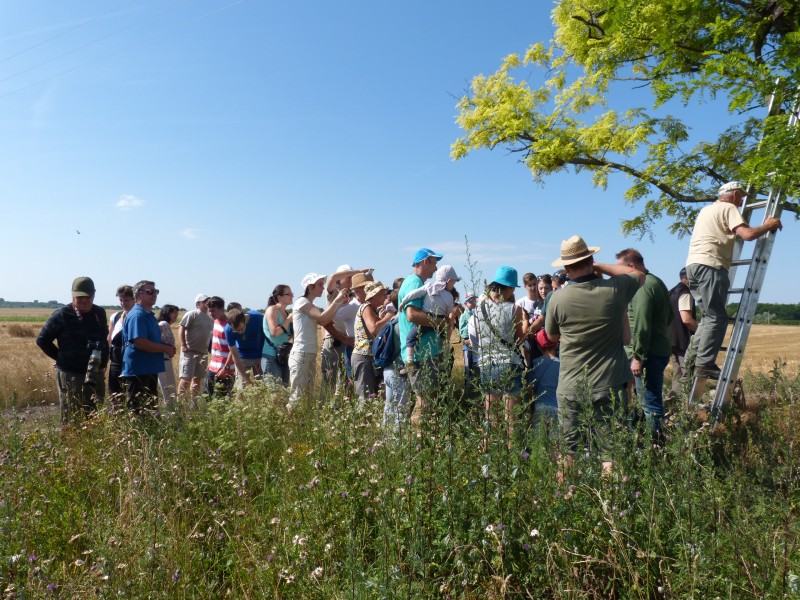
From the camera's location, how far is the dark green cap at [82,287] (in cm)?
694

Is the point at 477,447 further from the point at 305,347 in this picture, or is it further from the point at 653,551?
the point at 305,347

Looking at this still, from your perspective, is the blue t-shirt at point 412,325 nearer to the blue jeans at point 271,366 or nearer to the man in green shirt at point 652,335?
the man in green shirt at point 652,335

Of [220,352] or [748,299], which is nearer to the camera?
[748,299]

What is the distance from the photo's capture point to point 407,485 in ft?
9.95

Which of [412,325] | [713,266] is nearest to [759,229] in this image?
[713,266]

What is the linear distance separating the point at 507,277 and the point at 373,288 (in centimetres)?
179

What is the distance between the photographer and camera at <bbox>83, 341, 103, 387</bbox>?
6.82 meters

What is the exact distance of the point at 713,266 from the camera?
6191mm

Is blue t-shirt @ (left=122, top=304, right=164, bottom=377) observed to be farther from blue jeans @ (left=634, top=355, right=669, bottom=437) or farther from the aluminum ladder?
the aluminum ladder

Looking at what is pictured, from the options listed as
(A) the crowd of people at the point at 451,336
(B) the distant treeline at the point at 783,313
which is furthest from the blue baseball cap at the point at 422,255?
(B) the distant treeline at the point at 783,313

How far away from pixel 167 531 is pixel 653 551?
257 centimetres

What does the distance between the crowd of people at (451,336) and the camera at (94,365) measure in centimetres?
2

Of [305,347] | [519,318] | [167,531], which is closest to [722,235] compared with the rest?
[519,318]

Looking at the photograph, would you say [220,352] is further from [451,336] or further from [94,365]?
[451,336]
